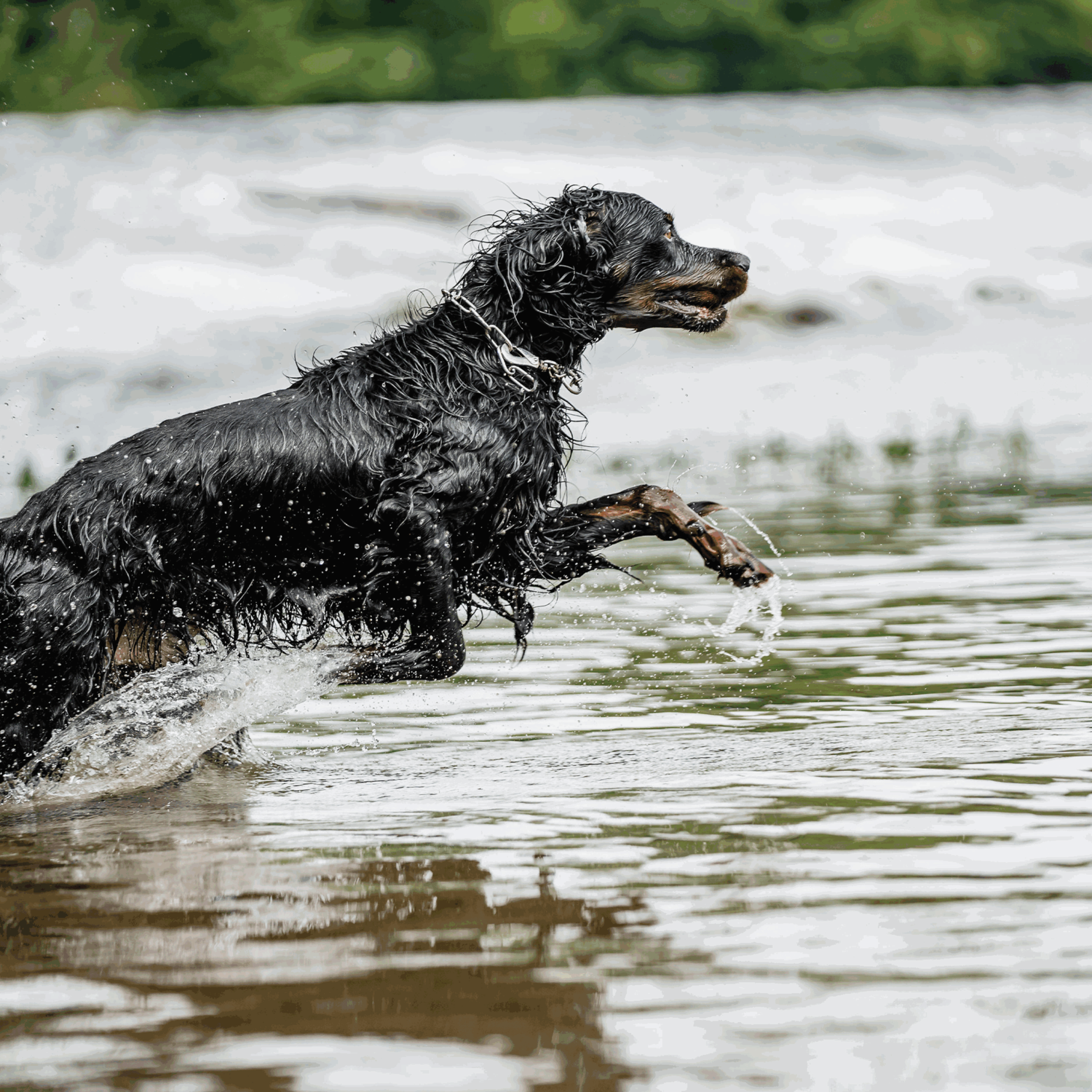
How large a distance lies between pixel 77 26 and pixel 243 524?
50.3 feet

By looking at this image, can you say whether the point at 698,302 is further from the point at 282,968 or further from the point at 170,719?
the point at 282,968

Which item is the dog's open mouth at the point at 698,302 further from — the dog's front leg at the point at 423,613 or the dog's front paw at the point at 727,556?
the dog's front leg at the point at 423,613

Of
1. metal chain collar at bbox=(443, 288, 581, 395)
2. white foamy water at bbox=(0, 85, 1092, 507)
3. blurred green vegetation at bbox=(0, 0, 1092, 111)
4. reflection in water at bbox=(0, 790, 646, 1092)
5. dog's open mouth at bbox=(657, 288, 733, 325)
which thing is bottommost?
reflection in water at bbox=(0, 790, 646, 1092)

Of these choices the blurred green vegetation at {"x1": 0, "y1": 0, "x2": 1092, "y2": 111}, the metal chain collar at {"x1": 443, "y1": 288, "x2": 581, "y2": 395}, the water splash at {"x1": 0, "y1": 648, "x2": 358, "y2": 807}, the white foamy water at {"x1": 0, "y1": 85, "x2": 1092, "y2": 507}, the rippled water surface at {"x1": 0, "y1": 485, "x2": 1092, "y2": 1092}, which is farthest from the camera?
the blurred green vegetation at {"x1": 0, "y1": 0, "x2": 1092, "y2": 111}

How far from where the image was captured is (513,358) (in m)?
4.66

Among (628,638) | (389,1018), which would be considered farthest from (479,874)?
(628,638)

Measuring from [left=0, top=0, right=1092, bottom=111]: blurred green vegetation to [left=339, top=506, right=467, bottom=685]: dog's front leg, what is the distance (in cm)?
1540

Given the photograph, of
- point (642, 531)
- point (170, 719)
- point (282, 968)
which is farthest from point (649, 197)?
point (282, 968)

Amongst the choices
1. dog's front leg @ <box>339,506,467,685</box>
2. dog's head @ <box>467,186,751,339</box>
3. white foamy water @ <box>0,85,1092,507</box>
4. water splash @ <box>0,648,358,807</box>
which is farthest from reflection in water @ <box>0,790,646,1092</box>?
white foamy water @ <box>0,85,1092,507</box>

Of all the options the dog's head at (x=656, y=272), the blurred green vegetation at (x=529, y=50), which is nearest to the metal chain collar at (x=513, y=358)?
the dog's head at (x=656, y=272)

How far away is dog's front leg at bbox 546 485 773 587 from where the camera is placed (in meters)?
4.75

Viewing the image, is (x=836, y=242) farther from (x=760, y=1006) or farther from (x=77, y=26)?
(x=760, y=1006)

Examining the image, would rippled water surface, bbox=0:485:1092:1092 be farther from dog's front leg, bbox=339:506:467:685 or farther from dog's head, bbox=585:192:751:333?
dog's head, bbox=585:192:751:333

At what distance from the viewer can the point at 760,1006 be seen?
2.31m
